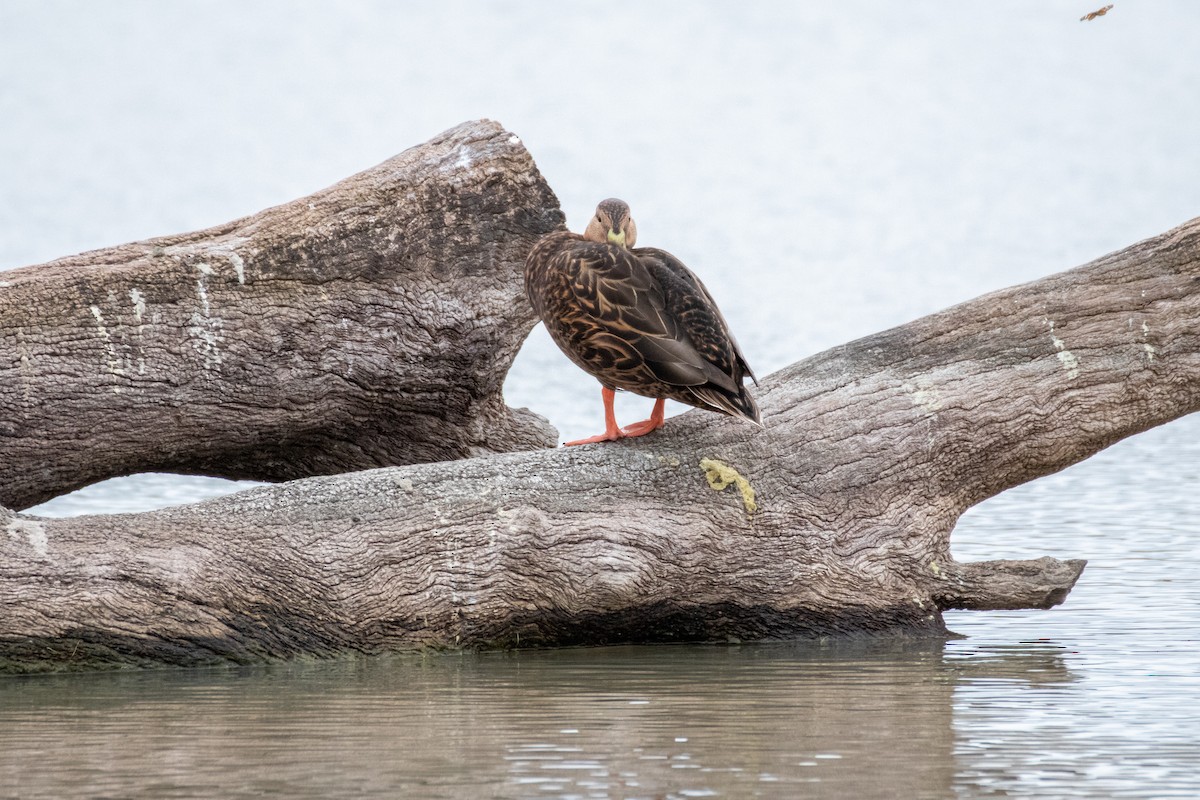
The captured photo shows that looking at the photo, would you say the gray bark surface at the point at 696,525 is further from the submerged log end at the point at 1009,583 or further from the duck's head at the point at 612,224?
the duck's head at the point at 612,224

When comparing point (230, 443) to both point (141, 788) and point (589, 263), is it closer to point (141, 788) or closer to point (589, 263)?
point (589, 263)

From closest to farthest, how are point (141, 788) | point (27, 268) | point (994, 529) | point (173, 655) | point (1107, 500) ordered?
point (141, 788), point (173, 655), point (27, 268), point (994, 529), point (1107, 500)

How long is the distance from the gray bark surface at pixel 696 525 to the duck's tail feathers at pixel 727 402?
16.7 inches

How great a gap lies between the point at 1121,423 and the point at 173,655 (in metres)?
4.16

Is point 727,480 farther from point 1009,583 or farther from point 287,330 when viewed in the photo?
point 287,330

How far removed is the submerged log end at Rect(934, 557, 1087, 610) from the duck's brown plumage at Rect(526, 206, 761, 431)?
1284 mm

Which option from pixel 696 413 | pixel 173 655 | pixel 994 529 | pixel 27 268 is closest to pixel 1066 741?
pixel 696 413

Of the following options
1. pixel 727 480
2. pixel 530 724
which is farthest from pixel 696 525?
pixel 530 724

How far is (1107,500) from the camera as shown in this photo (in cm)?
1238

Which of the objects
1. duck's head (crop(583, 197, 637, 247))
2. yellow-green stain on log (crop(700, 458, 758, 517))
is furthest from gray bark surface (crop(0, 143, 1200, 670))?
duck's head (crop(583, 197, 637, 247))

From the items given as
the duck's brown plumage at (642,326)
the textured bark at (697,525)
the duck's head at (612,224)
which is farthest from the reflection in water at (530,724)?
the duck's head at (612,224)

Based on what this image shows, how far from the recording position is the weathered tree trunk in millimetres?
7051

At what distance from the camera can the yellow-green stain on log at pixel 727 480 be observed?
673 cm

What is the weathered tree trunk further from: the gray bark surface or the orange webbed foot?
the orange webbed foot
